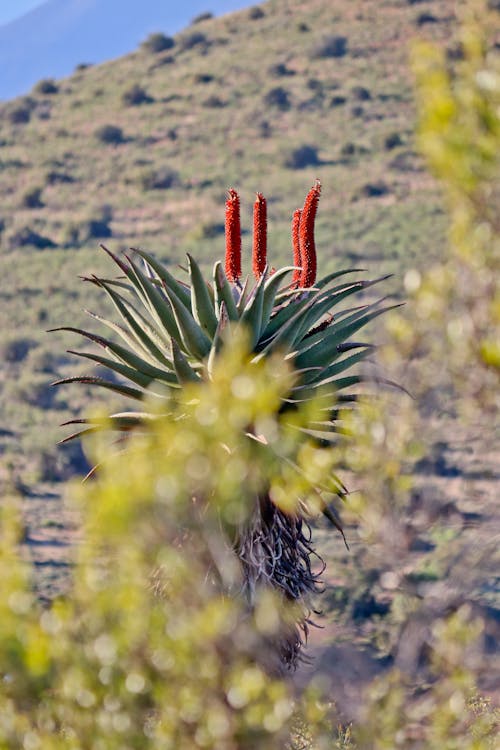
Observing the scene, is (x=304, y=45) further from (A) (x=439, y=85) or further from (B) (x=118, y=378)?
(A) (x=439, y=85)

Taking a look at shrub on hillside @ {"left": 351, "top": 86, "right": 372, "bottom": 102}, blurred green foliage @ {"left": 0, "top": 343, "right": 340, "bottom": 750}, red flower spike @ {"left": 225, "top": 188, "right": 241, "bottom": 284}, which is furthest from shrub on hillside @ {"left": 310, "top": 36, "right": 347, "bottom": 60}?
blurred green foliage @ {"left": 0, "top": 343, "right": 340, "bottom": 750}

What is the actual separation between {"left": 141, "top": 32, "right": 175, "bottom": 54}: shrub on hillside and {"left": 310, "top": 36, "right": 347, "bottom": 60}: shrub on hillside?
45.4 feet

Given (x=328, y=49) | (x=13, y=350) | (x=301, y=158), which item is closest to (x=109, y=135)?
(x=301, y=158)

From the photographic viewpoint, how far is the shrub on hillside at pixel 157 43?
236ft

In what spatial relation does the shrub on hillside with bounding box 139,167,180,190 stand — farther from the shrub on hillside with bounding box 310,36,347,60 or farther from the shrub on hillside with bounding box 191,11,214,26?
the shrub on hillside with bounding box 191,11,214,26

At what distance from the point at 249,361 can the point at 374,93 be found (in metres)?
52.3

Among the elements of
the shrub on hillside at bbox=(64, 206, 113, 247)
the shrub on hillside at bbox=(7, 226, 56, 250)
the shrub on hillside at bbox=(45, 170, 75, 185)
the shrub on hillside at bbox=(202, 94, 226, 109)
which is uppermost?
the shrub on hillside at bbox=(202, 94, 226, 109)

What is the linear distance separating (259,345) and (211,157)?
47.0 m

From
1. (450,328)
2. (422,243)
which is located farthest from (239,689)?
(422,243)

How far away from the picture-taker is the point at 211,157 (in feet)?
169

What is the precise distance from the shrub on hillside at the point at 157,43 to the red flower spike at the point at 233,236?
6885 centimetres

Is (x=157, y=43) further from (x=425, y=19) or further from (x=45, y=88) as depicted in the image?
(x=425, y=19)

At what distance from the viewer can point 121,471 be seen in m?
2.99

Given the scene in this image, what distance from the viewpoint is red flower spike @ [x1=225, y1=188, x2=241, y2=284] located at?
581cm
